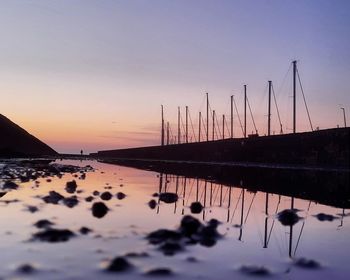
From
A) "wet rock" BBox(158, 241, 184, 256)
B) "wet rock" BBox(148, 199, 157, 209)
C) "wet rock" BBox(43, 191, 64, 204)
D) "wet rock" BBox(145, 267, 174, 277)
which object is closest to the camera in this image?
"wet rock" BBox(145, 267, 174, 277)

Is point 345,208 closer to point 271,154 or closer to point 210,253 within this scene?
point 210,253

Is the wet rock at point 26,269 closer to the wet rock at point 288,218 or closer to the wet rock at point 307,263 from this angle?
the wet rock at point 307,263

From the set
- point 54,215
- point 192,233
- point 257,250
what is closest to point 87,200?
point 54,215

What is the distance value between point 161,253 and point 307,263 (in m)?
3.19

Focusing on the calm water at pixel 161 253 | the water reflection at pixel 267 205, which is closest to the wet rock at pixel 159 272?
the calm water at pixel 161 253

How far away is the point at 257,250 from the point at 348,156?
5240 centimetres

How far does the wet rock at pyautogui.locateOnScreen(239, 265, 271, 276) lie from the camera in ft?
31.5

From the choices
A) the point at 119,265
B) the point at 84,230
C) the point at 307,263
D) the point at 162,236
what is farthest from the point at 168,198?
the point at 119,265

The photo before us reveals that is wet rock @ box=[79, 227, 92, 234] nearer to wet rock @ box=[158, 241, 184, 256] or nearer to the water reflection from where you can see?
wet rock @ box=[158, 241, 184, 256]

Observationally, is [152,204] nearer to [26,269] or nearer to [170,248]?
[170,248]

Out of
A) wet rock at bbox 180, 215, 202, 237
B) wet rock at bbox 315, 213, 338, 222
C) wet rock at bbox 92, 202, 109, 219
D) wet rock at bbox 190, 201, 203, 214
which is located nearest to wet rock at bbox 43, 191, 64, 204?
wet rock at bbox 92, 202, 109, 219

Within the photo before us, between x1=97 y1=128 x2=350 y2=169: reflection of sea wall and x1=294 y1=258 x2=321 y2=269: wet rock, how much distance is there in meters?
51.1

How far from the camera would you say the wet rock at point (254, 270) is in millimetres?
9602

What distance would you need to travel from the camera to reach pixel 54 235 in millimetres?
12883
